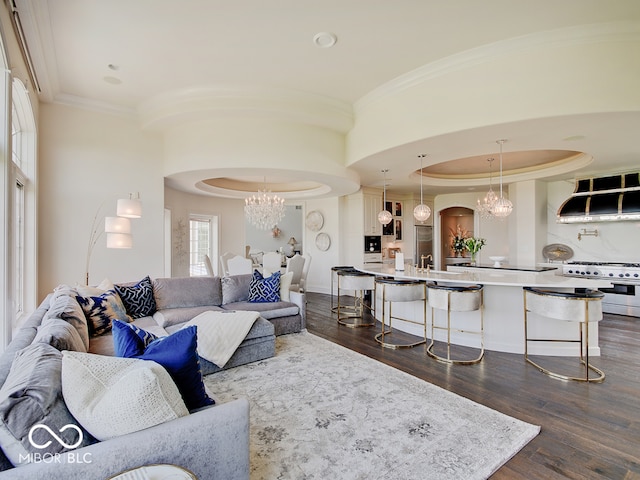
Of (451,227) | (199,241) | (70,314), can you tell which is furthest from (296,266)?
(451,227)

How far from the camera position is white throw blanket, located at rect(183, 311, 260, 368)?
325 centimetres

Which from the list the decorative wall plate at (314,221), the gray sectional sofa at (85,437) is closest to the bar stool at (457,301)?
the gray sectional sofa at (85,437)

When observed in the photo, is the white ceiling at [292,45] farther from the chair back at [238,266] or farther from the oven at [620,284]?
the chair back at [238,266]

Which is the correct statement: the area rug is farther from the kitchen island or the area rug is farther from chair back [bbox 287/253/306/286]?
chair back [bbox 287/253/306/286]

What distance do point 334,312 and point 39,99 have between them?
5610 millimetres

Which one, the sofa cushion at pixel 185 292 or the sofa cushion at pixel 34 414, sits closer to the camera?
the sofa cushion at pixel 34 414

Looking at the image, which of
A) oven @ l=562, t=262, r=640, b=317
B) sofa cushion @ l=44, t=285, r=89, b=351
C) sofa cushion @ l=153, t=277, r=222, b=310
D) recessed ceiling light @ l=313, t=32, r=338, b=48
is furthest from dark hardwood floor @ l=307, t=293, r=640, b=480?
recessed ceiling light @ l=313, t=32, r=338, b=48

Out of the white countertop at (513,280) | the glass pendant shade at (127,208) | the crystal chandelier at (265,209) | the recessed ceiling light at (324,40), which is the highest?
the recessed ceiling light at (324,40)

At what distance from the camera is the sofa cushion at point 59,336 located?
5.77ft

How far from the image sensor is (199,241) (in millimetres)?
8125

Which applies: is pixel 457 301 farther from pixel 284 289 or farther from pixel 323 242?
pixel 323 242

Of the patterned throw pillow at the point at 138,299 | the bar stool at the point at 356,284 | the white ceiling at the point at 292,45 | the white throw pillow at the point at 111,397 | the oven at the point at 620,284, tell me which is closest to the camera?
the white throw pillow at the point at 111,397

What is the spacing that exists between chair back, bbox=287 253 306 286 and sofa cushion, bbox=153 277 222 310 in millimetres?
1807

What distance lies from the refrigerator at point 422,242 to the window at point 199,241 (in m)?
5.54
